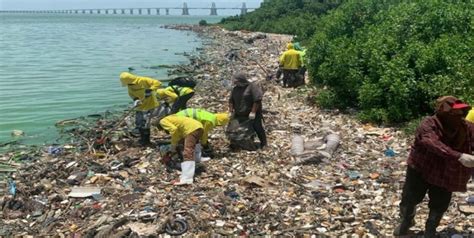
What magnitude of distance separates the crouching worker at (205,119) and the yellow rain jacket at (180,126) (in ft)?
0.63

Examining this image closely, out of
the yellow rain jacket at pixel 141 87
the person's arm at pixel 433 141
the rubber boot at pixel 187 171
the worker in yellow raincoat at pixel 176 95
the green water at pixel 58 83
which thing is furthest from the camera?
the green water at pixel 58 83

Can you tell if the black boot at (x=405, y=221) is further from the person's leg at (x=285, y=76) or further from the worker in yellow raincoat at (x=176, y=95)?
the person's leg at (x=285, y=76)

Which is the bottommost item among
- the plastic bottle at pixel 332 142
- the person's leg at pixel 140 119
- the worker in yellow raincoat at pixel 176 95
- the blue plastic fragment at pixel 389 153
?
the blue plastic fragment at pixel 389 153

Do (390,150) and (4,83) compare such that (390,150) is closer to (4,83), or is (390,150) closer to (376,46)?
(376,46)

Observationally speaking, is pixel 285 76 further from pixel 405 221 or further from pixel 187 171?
pixel 405 221

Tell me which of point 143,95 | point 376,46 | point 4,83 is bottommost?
point 4,83

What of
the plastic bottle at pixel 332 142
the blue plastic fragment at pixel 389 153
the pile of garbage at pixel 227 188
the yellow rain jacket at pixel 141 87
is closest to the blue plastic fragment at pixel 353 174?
the pile of garbage at pixel 227 188

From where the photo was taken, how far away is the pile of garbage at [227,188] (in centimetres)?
673

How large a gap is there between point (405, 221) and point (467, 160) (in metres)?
1.46

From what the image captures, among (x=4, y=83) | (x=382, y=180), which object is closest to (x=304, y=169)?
(x=382, y=180)

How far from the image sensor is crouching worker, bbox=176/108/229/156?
8.94 metres

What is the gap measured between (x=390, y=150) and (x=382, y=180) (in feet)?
5.54

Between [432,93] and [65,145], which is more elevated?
[432,93]

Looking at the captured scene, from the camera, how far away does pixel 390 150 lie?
9516 millimetres
